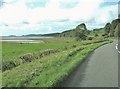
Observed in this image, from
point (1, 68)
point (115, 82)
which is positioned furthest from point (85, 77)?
point (1, 68)

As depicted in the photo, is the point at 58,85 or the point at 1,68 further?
the point at 1,68

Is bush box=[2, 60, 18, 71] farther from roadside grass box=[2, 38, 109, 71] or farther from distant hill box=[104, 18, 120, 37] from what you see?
distant hill box=[104, 18, 120, 37]

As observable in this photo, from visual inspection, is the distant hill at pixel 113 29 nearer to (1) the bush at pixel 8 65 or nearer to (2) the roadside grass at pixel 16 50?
(2) the roadside grass at pixel 16 50

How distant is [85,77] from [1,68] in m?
5.76

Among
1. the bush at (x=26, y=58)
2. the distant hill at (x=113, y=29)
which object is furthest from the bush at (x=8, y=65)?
the distant hill at (x=113, y=29)

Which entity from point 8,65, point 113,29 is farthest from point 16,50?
point 113,29

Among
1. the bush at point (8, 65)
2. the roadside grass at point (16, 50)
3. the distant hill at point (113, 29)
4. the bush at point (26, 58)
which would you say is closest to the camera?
the bush at point (8, 65)

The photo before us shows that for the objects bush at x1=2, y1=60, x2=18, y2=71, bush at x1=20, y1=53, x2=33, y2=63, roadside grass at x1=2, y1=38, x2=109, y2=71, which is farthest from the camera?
bush at x1=20, y1=53, x2=33, y2=63

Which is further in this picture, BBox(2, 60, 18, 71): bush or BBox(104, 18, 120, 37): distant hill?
BBox(104, 18, 120, 37): distant hill

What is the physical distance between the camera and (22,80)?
12.0 m

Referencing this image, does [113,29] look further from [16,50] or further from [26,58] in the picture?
[26,58]

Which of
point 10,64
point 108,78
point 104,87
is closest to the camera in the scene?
point 104,87

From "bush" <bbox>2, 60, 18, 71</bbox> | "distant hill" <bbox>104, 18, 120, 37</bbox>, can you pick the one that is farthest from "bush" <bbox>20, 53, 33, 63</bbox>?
"distant hill" <bbox>104, 18, 120, 37</bbox>

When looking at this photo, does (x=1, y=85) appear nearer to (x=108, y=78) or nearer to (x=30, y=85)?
(x=30, y=85)
